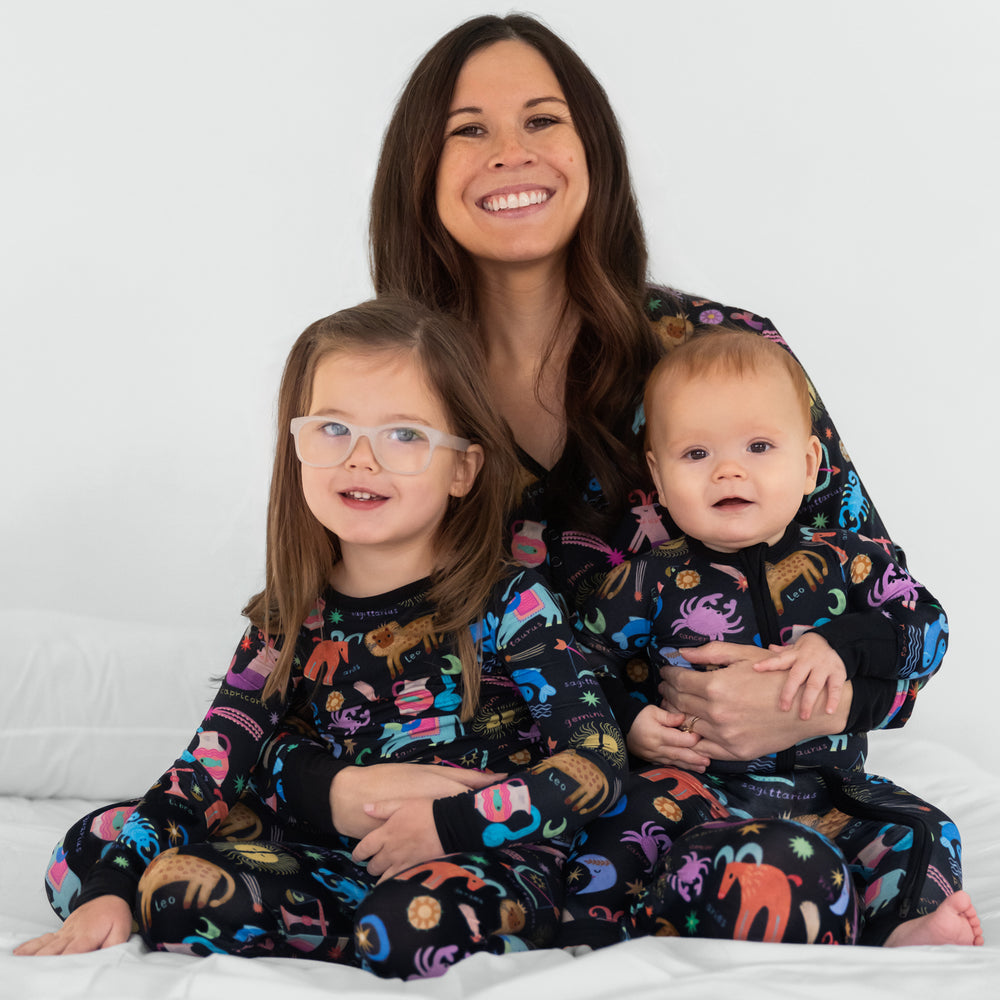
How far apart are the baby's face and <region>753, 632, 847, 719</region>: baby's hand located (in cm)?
18

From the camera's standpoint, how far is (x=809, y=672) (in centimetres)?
179

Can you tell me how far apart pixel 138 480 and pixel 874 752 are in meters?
1.98

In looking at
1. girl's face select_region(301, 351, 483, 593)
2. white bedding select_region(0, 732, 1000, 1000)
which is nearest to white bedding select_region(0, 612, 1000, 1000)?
white bedding select_region(0, 732, 1000, 1000)

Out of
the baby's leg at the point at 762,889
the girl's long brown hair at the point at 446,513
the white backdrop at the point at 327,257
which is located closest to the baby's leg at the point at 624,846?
the baby's leg at the point at 762,889

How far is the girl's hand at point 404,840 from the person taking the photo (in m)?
1.65

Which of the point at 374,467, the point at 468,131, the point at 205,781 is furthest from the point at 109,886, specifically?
the point at 468,131

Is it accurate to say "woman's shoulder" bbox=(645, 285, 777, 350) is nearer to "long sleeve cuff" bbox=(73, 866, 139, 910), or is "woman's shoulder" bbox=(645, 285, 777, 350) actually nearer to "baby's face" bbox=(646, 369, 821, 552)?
"baby's face" bbox=(646, 369, 821, 552)

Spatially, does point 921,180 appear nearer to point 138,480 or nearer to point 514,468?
point 514,468

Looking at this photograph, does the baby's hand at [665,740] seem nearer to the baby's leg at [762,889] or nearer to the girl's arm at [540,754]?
the girl's arm at [540,754]

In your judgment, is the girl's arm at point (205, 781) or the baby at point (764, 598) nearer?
the girl's arm at point (205, 781)

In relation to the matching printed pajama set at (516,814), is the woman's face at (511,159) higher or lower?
higher

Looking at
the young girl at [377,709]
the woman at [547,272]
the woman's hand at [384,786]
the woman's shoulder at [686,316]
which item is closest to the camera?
the young girl at [377,709]

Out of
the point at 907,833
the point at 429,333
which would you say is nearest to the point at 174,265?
the point at 429,333

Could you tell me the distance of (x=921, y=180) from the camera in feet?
11.0
